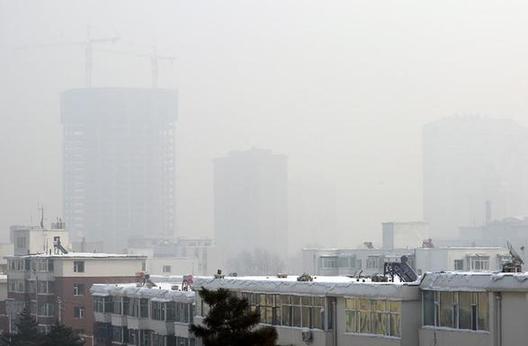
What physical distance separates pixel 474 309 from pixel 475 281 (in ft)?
2.11

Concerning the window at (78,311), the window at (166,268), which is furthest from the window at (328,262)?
the window at (166,268)

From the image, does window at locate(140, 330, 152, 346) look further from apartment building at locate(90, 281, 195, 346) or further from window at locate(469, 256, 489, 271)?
window at locate(469, 256, 489, 271)

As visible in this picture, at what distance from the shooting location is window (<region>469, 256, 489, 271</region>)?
87.2m

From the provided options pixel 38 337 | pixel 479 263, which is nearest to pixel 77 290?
pixel 38 337

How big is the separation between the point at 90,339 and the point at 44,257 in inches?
299

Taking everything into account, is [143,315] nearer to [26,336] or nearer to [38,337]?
[38,337]

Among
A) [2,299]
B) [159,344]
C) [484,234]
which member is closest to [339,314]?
[159,344]

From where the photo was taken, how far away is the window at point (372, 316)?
1332 inches

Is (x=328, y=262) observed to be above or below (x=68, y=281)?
above

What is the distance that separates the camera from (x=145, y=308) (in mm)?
56812

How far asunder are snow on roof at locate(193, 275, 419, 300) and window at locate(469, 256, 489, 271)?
146 ft

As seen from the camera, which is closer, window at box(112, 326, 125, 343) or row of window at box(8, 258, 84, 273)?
window at box(112, 326, 125, 343)

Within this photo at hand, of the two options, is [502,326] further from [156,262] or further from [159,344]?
[156,262]

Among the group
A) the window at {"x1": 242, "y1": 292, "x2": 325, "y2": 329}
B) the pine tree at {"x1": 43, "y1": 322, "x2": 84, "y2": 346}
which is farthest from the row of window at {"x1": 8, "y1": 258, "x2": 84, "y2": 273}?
the window at {"x1": 242, "y1": 292, "x2": 325, "y2": 329}
